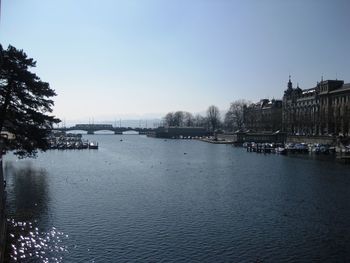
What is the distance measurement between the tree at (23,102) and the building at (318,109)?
306 feet

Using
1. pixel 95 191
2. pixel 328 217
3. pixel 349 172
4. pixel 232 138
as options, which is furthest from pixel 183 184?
pixel 232 138

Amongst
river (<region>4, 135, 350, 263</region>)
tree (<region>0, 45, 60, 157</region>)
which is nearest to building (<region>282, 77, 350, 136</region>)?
river (<region>4, 135, 350, 263</region>)

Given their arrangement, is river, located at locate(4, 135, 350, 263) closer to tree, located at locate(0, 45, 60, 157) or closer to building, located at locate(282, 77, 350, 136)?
tree, located at locate(0, 45, 60, 157)

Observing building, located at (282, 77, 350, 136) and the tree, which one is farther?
building, located at (282, 77, 350, 136)

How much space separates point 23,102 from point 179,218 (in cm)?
2015

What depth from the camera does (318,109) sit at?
155 meters

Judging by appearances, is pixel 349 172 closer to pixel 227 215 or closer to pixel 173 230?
pixel 227 215

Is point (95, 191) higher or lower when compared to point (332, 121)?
lower

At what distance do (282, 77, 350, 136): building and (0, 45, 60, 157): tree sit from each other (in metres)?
93.3

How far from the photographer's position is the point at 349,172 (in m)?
68.0

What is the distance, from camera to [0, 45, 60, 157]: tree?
4312 centimetres

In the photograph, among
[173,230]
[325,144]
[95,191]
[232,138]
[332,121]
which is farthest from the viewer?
[232,138]

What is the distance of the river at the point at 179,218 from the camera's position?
28.5 meters

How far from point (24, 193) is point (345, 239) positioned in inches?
1252
